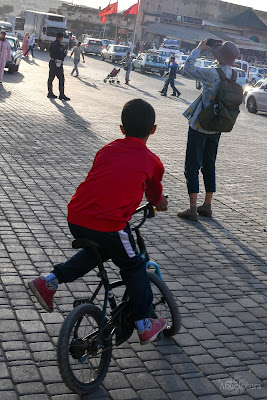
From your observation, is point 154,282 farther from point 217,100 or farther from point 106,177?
point 217,100

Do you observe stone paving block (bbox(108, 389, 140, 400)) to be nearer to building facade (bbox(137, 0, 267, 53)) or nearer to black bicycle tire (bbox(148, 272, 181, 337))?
black bicycle tire (bbox(148, 272, 181, 337))

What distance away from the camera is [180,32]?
7881cm

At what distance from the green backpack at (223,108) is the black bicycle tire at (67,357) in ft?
13.2

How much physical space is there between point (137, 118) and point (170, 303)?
1.30 meters

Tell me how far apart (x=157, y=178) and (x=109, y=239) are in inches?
18.7

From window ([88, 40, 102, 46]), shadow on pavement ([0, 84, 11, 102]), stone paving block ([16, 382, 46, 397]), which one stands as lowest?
shadow on pavement ([0, 84, 11, 102])

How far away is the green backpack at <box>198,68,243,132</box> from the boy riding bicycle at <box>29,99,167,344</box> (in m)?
3.52

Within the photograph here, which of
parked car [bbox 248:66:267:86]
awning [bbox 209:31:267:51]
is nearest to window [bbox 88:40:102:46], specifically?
parked car [bbox 248:66:267:86]

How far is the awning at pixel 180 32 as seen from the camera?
253ft

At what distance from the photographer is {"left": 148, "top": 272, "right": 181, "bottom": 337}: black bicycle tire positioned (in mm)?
4254

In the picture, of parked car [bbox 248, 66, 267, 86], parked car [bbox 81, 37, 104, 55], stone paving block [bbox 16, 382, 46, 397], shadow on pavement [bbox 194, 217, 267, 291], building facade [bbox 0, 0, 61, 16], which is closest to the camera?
stone paving block [bbox 16, 382, 46, 397]

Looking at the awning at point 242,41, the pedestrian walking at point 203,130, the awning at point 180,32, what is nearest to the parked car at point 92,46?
the awning at point 180,32

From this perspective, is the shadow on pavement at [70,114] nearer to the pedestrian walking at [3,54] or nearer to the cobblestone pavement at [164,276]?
the cobblestone pavement at [164,276]

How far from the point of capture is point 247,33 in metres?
84.2
